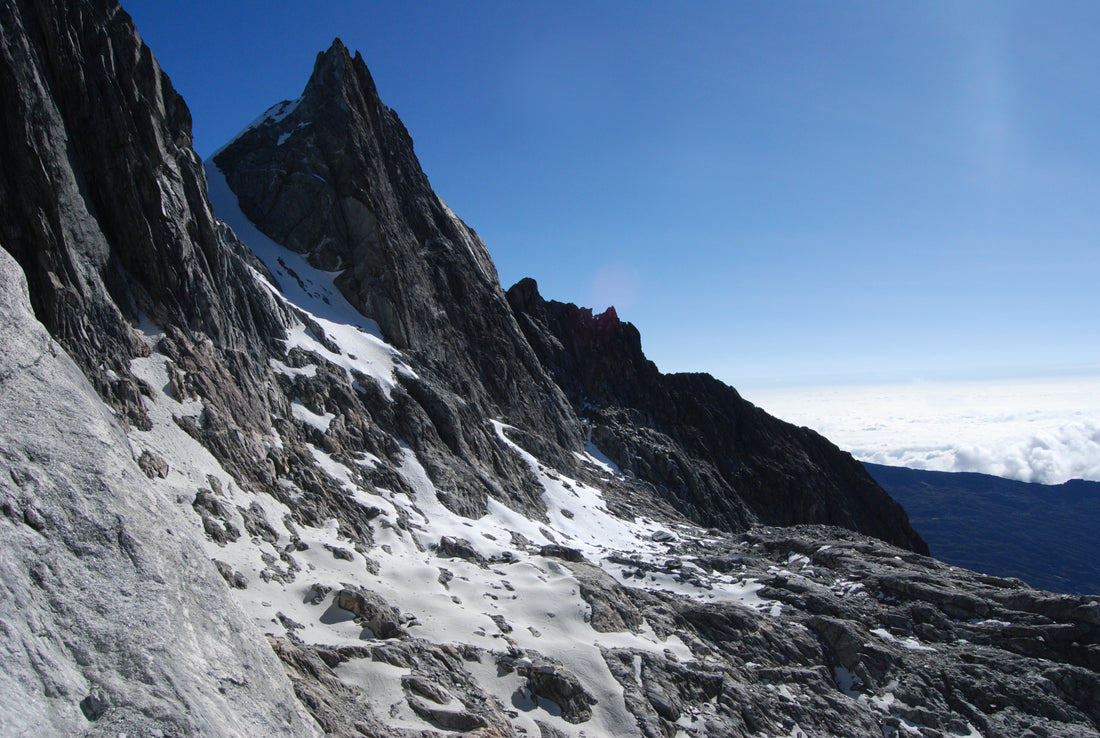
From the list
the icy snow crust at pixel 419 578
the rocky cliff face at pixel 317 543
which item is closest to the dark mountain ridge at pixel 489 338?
the rocky cliff face at pixel 317 543

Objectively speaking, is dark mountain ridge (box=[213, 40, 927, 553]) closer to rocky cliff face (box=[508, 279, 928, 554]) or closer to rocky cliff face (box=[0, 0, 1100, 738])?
rocky cliff face (box=[508, 279, 928, 554])

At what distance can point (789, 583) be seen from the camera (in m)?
41.2

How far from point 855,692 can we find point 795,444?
2854 inches

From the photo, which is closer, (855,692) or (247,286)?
(855,692)

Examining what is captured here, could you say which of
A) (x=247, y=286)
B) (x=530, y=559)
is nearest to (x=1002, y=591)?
(x=530, y=559)

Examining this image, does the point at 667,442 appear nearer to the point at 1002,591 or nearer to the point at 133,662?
the point at 1002,591

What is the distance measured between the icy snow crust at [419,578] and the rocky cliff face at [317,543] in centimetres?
17

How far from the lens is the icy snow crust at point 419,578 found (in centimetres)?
2250

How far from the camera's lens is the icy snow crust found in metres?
22.5

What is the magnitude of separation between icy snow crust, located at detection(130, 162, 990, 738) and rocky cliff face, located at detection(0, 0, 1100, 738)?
170 mm

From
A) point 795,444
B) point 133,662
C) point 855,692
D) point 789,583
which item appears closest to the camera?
point 133,662

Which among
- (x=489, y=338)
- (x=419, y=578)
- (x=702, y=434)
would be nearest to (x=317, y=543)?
(x=419, y=578)

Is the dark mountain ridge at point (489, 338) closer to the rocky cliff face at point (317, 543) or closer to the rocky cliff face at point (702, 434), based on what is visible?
the rocky cliff face at point (702, 434)

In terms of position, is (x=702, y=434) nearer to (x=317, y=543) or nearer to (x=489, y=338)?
(x=489, y=338)
